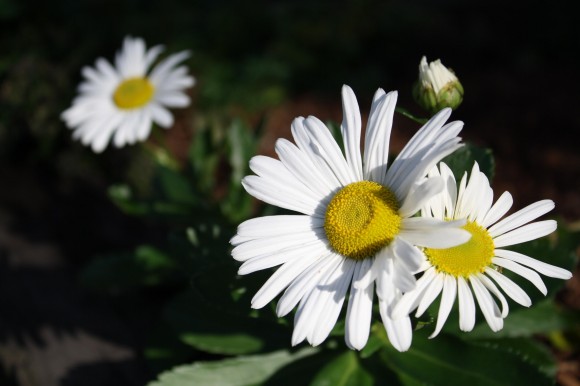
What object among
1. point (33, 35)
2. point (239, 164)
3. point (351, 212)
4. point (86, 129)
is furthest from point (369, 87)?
point (351, 212)

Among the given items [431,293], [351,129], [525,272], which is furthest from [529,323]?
[351,129]

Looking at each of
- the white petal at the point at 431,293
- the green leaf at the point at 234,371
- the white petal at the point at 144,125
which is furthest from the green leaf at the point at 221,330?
the white petal at the point at 431,293

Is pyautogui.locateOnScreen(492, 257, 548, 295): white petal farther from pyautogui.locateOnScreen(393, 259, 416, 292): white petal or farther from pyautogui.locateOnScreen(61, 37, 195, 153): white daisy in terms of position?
pyautogui.locateOnScreen(61, 37, 195, 153): white daisy

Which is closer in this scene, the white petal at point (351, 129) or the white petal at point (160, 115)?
the white petal at point (351, 129)

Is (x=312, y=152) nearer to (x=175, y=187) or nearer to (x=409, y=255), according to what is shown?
(x=409, y=255)

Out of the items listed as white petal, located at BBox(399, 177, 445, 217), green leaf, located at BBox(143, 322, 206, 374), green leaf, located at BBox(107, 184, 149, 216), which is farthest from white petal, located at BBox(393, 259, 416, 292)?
green leaf, located at BBox(107, 184, 149, 216)

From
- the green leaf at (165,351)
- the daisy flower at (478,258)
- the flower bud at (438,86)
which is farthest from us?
the green leaf at (165,351)

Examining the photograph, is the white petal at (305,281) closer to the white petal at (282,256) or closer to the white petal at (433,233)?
the white petal at (282,256)

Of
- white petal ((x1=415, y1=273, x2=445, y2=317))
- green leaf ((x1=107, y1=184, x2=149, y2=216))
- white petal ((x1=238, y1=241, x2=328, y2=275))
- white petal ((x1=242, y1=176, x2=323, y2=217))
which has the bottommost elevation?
white petal ((x1=415, y1=273, x2=445, y2=317))

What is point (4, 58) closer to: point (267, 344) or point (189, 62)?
point (189, 62)
